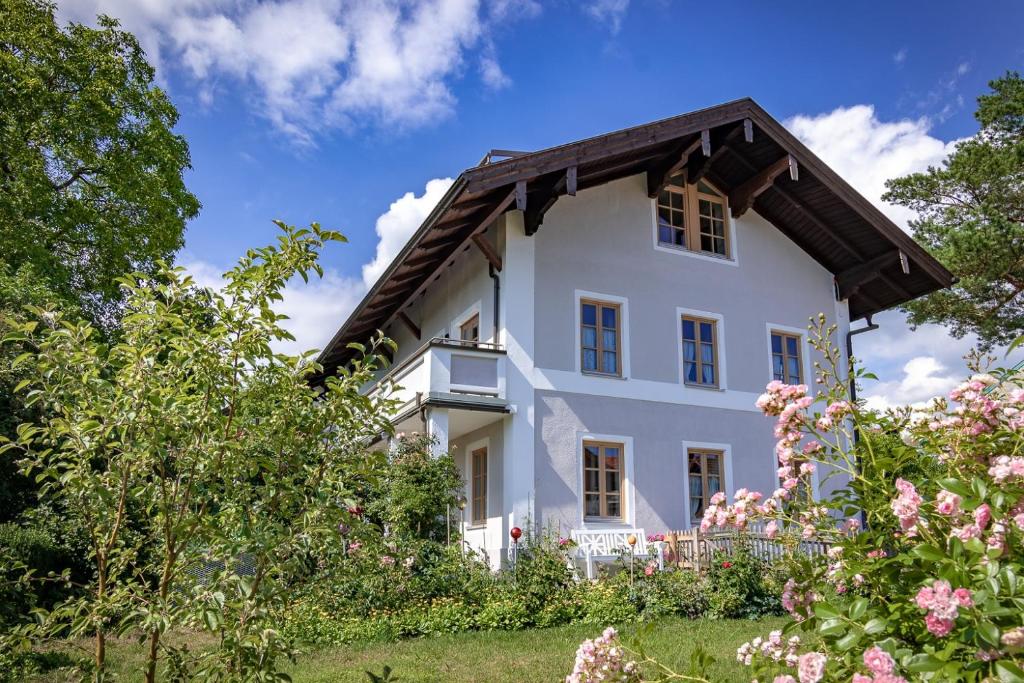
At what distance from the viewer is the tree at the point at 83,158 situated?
18234 mm

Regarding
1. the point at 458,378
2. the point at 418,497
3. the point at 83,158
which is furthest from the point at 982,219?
the point at 83,158

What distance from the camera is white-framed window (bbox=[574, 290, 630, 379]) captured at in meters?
13.9

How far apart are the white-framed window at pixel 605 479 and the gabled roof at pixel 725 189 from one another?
13.2 feet

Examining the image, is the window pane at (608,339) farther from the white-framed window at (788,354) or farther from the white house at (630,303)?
the white-framed window at (788,354)

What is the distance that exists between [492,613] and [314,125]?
6226 mm

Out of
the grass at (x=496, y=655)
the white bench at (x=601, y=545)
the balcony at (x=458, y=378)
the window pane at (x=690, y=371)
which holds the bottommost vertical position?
the grass at (x=496, y=655)

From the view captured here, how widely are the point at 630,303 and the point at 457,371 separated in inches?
150

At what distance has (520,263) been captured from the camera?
13523 millimetres

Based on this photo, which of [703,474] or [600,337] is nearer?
[600,337]

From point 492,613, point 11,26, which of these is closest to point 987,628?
point 492,613

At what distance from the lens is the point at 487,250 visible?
1366 cm

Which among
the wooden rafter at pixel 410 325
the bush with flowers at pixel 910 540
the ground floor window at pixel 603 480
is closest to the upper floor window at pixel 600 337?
the ground floor window at pixel 603 480

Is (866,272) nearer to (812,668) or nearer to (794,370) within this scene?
(794,370)

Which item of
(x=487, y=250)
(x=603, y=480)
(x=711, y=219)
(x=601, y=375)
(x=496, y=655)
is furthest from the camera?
(x=711, y=219)
